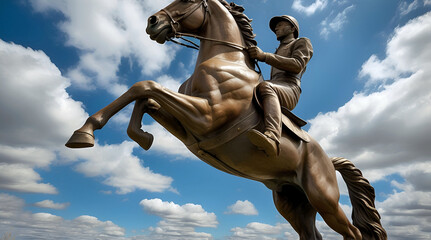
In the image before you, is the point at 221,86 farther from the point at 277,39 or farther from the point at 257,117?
the point at 277,39

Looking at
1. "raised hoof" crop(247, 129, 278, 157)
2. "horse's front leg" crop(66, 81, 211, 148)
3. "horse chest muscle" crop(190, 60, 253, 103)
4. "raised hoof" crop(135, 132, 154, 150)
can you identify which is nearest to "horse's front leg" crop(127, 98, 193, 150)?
"raised hoof" crop(135, 132, 154, 150)

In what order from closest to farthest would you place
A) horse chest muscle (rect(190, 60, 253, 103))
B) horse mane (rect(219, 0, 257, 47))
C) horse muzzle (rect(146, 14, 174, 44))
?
horse chest muscle (rect(190, 60, 253, 103))
horse muzzle (rect(146, 14, 174, 44))
horse mane (rect(219, 0, 257, 47))

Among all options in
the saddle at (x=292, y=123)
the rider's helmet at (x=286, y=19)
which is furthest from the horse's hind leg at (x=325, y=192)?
the rider's helmet at (x=286, y=19)

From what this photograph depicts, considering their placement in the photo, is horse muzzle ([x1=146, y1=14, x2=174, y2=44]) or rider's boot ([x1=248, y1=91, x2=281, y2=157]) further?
horse muzzle ([x1=146, y1=14, x2=174, y2=44])

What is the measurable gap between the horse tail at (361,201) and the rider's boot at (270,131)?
6.11ft

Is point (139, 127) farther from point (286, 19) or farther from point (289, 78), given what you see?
point (286, 19)

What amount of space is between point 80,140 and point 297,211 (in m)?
3.60

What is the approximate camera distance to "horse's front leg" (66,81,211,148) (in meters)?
3.98

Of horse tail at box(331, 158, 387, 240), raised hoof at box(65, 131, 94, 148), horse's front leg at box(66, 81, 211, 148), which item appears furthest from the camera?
horse tail at box(331, 158, 387, 240)

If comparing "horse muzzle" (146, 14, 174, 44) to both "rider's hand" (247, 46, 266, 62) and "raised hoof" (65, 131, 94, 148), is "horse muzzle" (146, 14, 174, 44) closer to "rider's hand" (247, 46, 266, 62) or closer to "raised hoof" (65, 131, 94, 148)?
"rider's hand" (247, 46, 266, 62)

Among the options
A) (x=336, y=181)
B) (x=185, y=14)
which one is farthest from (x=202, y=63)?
(x=336, y=181)

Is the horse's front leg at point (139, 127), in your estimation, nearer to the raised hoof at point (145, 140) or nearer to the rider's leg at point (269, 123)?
the raised hoof at point (145, 140)

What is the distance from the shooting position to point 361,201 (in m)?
5.62

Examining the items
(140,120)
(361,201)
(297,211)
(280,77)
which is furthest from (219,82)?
(361,201)
